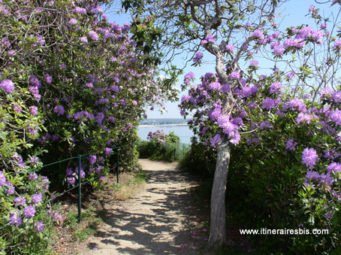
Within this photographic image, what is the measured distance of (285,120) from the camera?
14.1 feet

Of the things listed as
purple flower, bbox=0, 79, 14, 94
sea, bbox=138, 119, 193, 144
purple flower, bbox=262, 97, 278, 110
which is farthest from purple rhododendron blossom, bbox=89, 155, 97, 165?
sea, bbox=138, 119, 193, 144

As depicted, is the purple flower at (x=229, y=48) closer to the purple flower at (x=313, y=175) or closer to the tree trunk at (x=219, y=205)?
the tree trunk at (x=219, y=205)

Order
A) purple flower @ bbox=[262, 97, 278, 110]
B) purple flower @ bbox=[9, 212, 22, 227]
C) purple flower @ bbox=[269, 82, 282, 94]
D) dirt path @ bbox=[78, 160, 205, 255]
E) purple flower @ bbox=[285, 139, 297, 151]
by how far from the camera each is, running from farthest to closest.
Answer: dirt path @ bbox=[78, 160, 205, 255] < purple flower @ bbox=[269, 82, 282, 94] < purple flower @ bbox=[262, 97, 278, 110] < purple flower @ bbox=[285, 139, 297, 151] < purple flower @ bbox=[9, 212, 22, 227]

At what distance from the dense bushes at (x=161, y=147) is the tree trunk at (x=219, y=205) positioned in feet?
31.6

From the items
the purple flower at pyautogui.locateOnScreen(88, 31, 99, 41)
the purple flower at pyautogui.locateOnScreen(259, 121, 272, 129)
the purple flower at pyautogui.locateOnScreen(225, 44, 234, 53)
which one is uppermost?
the purple flower at pyautogui.locateOnScreen(88, 31, 99, 41)

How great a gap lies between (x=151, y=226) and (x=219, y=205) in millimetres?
1715

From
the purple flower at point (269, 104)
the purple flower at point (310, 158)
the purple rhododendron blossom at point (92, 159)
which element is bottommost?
the purple rhododendron blossom at point (92, 159)

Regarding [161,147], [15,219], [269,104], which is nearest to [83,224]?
[15,219]

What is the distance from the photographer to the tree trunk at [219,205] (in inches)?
193

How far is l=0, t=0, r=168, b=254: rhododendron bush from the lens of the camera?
367cm

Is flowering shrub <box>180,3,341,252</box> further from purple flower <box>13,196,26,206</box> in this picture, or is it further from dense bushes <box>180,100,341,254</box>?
purple flower <box>13,196,26,206</box>

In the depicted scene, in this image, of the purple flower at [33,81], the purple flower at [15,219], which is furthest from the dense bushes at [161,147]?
the purple flower at [15,219]

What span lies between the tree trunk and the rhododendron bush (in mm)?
2220

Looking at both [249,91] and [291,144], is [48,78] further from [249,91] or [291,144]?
[291,144]
